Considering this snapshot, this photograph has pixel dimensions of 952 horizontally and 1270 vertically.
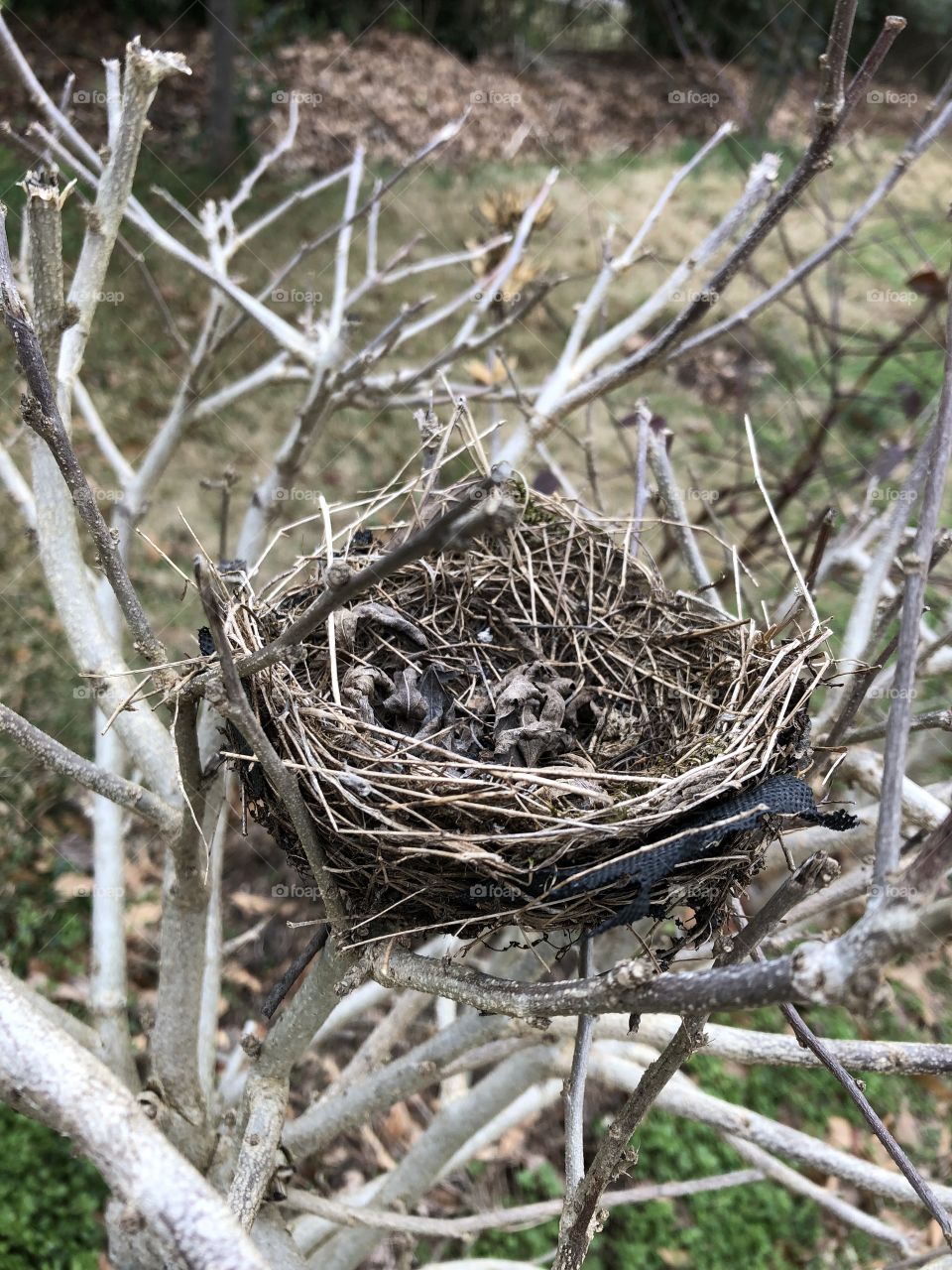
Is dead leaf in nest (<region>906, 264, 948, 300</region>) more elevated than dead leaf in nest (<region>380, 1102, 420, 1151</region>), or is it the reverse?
dead leaf in nest (<region>906, 264, 948, 300</region>)

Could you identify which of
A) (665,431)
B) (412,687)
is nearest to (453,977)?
(412,687)

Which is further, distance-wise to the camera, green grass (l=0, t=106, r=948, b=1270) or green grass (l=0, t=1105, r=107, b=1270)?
green grass (l=0, t=106, r=948, b=1270)

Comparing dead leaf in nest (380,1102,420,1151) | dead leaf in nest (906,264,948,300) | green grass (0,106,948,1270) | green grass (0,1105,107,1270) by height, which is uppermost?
dead leaf in nest (906,264,948,300)

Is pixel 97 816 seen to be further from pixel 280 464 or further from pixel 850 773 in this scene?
pixel 850 773

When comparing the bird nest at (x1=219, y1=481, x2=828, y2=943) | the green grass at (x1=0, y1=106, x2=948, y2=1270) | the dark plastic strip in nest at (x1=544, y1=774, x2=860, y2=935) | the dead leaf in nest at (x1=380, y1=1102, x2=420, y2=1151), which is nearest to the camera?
the dark plastic strip in nest at (x1=544, y1=774, x2=860, y2=935)

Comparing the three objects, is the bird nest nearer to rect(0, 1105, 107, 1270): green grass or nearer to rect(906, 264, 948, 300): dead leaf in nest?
rect(906, 264, 948, 300): dead leaf in nest

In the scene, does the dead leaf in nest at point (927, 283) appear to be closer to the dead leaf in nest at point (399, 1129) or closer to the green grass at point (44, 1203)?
the dead leaf in nest at point (399, 1129)

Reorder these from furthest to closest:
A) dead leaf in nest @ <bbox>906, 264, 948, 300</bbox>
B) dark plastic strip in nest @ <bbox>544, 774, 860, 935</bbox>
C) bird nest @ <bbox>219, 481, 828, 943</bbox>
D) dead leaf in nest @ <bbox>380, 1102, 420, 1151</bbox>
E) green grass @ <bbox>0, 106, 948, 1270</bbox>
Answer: dead leaf in nest @ <bbox>380, 1102, 420, 1151</bbox> → green grass @ <bbox>0, 106, 948, 1270</bbox> → dead leaf in nest @ <bbox>906, 264, 948, 300</bbox> → bird nest @ <bbox>219, 481, 828, 943</bbox> → dark plastic strip in nest @ <bbox>544, 774, 860, 935</bbox>

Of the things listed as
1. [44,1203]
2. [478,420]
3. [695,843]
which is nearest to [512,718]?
[695,843]

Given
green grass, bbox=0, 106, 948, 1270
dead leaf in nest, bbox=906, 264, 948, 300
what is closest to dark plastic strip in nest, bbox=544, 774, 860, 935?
green grass, bbox=0, 106, 948, 1270
